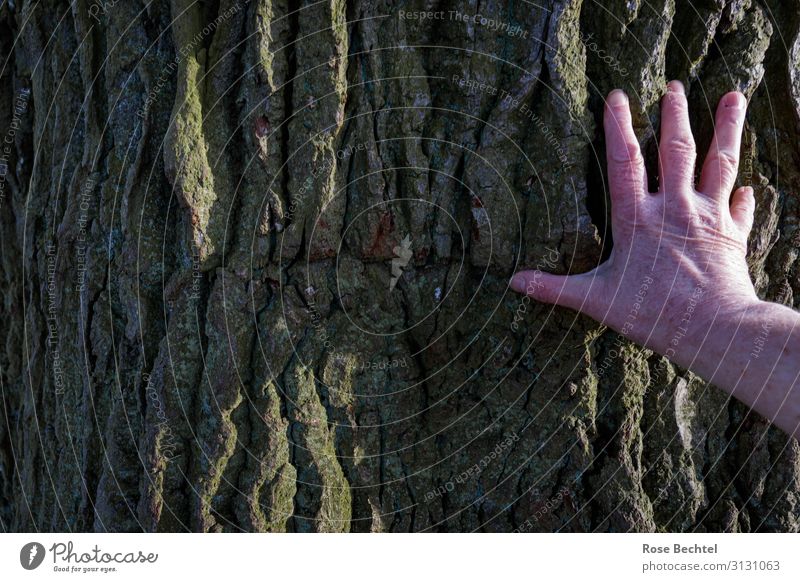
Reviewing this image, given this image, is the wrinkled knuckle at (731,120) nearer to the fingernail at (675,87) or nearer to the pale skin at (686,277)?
the pale skin at (686,277)

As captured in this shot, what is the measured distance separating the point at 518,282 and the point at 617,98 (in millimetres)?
599

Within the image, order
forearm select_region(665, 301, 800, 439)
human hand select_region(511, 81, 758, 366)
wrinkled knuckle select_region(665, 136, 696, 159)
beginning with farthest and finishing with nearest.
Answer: wrinkled knuckle select_region(665, 136, 696, 159) → human hand select_region(511, 81, 758, 366) → forearm select_region(665, 301, 800, 439)

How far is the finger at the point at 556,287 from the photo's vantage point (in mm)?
1789

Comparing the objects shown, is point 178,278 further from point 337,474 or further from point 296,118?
point 337,474

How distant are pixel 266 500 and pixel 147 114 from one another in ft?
3.98

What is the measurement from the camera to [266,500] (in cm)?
186

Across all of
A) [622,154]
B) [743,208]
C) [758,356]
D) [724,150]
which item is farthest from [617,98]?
[758,356]

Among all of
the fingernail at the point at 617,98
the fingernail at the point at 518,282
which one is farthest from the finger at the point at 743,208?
Result: the fingernail at the point at 518,282

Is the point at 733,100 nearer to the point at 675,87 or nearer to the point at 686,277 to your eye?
the point at 675,87

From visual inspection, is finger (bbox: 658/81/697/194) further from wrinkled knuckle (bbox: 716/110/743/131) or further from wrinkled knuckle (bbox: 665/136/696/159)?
wrinkled knuckle (bbox: 716/110/743/131)

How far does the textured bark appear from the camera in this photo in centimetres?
182

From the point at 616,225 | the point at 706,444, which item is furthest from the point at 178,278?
the point at 706,444

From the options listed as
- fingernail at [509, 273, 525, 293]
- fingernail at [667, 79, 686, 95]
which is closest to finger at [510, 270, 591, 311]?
fingernail at [509, 273, 525, 293]

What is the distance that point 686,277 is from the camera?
173 centimetres
